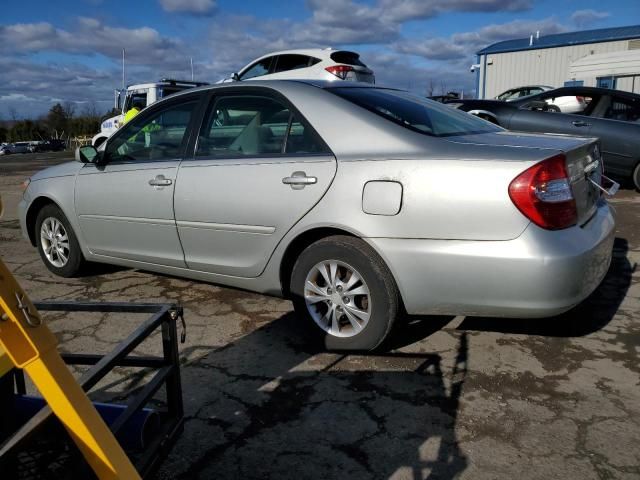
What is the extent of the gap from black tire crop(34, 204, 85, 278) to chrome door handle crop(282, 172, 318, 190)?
2297mm

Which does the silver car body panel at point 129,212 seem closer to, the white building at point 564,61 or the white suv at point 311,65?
the white suv at point 311,65

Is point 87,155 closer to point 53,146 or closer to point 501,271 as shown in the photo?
point 501,271

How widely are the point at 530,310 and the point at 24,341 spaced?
7.49 ft

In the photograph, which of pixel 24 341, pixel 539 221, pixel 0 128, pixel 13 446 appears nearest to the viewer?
pixel 24 341

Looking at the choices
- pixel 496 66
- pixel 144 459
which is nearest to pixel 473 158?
pixel 144 459

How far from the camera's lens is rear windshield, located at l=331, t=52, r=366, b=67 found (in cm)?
1293

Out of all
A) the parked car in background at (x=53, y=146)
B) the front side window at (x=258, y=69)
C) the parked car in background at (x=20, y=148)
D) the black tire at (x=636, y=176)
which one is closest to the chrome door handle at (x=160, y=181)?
the black tire at (x=636, y=176)

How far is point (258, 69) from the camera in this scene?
547 inches

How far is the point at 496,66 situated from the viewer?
1248 inches

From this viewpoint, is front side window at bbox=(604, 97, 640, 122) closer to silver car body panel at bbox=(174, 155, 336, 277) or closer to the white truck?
silver car body panel at bbox=(174, 155, 336, 277)

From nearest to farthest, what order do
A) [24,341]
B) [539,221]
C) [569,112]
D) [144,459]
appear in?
[24,341]
[144,459]
[539,221]
[569,112]

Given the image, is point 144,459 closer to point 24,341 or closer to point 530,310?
point 24,341

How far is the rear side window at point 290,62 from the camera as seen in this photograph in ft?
43.1

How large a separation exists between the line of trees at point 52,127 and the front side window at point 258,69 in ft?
169
